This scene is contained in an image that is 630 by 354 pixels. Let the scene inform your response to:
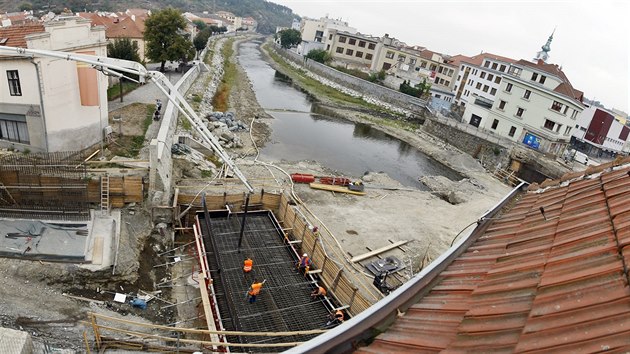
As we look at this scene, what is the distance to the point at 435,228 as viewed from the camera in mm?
23172

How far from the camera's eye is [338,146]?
40.3 m

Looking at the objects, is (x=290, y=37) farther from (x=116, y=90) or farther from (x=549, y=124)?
(x=116, y=90)

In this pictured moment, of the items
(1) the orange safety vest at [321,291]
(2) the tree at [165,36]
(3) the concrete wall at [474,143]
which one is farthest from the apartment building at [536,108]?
(1) the orange safety vest at [321,291]

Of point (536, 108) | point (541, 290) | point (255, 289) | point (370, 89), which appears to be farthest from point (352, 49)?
point (541, 290)

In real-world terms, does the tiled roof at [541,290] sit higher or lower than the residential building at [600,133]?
higher

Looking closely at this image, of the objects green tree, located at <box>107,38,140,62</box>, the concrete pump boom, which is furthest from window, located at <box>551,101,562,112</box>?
green tree, located at <box>107,38,140,62</box>

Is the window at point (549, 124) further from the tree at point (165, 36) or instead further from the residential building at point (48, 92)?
the residential building at point (48, 92)

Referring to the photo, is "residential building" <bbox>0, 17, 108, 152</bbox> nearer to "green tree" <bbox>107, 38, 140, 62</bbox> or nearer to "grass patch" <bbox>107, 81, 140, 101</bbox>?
"grass patch" <bbox>107, 81, 140, 101</bbox>

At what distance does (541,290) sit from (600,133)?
69814 mm

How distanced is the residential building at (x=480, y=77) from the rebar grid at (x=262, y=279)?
140 ft

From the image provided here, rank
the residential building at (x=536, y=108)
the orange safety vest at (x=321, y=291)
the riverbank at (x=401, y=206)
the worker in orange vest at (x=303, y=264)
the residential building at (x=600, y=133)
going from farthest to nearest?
the residential building at (x=600, y=133), the residential building at (x=536, y=108), the riverbank at (x=401, y=206), the worker in orange vest at (x=303, y=264), the orange safety vest at (x=321, y=291)

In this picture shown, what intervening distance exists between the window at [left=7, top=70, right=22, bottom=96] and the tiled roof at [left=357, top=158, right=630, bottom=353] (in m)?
19.4

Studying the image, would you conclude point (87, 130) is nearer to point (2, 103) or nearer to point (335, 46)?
point (2, 103)

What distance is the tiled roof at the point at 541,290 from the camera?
9.29 ft
